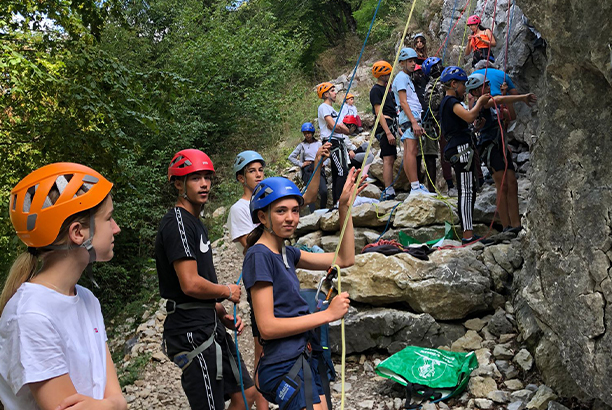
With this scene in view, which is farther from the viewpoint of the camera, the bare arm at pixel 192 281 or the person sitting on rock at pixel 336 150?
the person sitting on rock at pixel 336 150

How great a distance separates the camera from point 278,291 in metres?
2.66

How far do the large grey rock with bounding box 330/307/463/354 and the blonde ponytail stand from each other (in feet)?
13.4

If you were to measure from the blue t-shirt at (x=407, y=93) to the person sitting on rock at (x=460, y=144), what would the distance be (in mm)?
1351

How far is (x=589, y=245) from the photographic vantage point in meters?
3.75

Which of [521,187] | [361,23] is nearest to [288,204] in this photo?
[521,187]

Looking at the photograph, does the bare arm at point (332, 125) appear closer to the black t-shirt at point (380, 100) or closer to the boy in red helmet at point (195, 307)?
the black t-shirt at point (380, 100)

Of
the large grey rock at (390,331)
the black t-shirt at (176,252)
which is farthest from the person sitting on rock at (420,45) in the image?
the black t-shirt at (176,252)

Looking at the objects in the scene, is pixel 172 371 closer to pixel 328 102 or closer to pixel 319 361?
pixel 319 361

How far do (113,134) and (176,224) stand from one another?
296cm

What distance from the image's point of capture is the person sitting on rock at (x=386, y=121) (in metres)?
8.16

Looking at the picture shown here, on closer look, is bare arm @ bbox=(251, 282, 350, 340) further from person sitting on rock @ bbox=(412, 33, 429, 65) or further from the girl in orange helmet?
person sitting on rock @ bbox=(412, 33, 429, 65)

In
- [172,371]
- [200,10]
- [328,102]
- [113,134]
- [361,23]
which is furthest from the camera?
[361,23]

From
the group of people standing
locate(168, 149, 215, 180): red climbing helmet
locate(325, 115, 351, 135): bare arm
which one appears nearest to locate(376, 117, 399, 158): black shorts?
locate(325, 115, 351, 135): bare arm

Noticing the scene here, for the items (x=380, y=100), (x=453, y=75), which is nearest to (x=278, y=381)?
(x=453, y=75)
